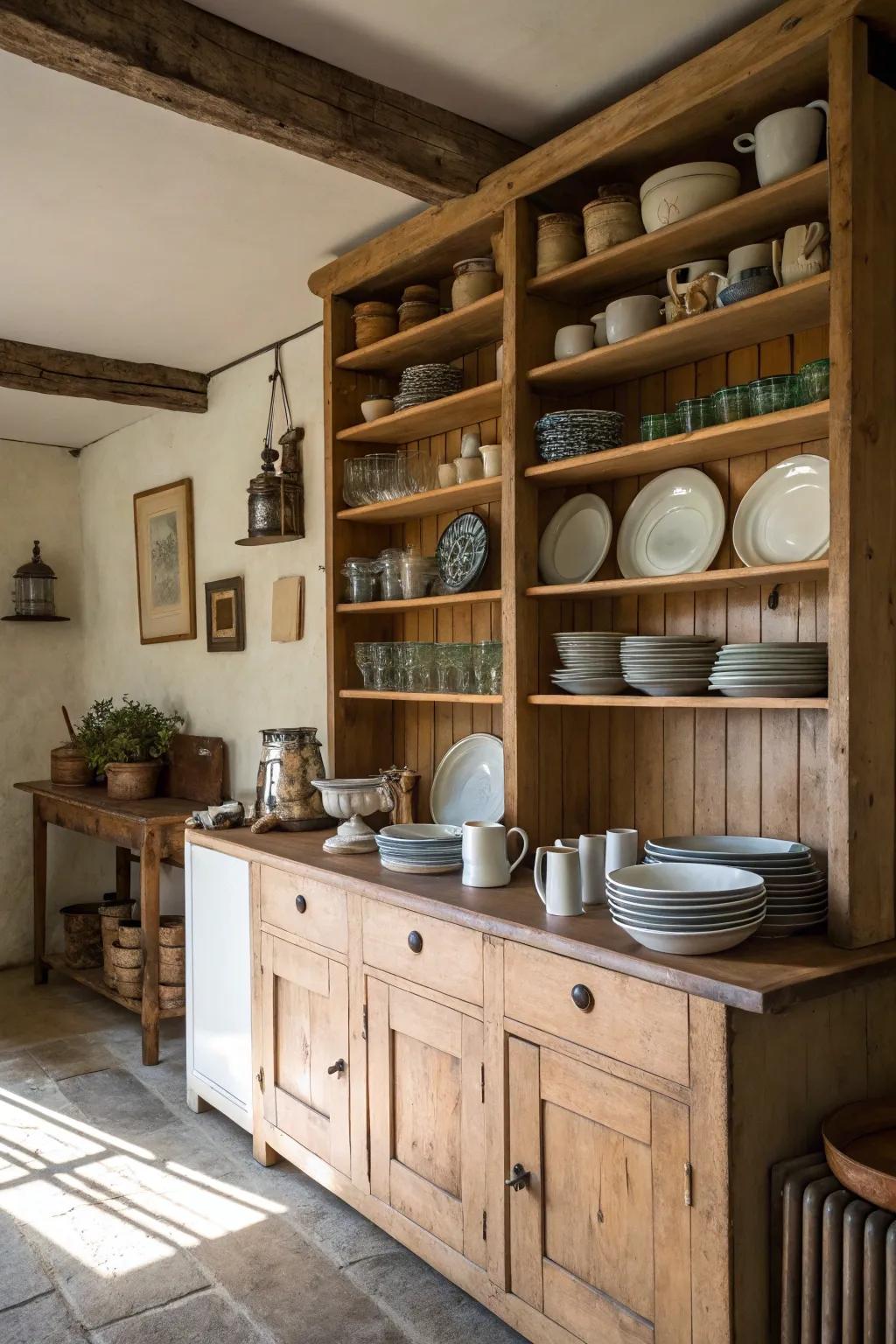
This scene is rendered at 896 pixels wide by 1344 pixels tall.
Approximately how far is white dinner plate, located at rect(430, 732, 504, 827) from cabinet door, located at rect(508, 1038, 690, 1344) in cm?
94

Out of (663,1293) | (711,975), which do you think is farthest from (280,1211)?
(711,975)

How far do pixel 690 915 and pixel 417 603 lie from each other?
1.40 meters

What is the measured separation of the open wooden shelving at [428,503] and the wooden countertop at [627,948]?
39.5 inches

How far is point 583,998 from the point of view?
6.23 feet

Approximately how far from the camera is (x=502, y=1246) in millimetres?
2088

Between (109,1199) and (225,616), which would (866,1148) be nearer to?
(109,1199)

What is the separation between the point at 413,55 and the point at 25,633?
154 inches

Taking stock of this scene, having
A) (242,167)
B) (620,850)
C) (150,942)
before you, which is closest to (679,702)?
(620,850)

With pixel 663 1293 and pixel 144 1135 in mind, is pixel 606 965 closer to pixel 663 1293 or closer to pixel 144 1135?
pixel 663 1293

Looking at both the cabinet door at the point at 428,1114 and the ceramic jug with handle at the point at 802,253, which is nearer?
the ceramic jug with handle at the point at 802,253

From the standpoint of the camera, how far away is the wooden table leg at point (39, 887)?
4.73 m

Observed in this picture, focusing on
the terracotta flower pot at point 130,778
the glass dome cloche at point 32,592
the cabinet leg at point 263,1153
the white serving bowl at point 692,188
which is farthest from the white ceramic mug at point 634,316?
the glass dome cloche at point 32,592

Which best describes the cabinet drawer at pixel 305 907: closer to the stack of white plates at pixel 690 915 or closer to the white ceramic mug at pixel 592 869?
the white ceramic mug at pixel 592 869

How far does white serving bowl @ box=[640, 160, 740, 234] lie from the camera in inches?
87.2
